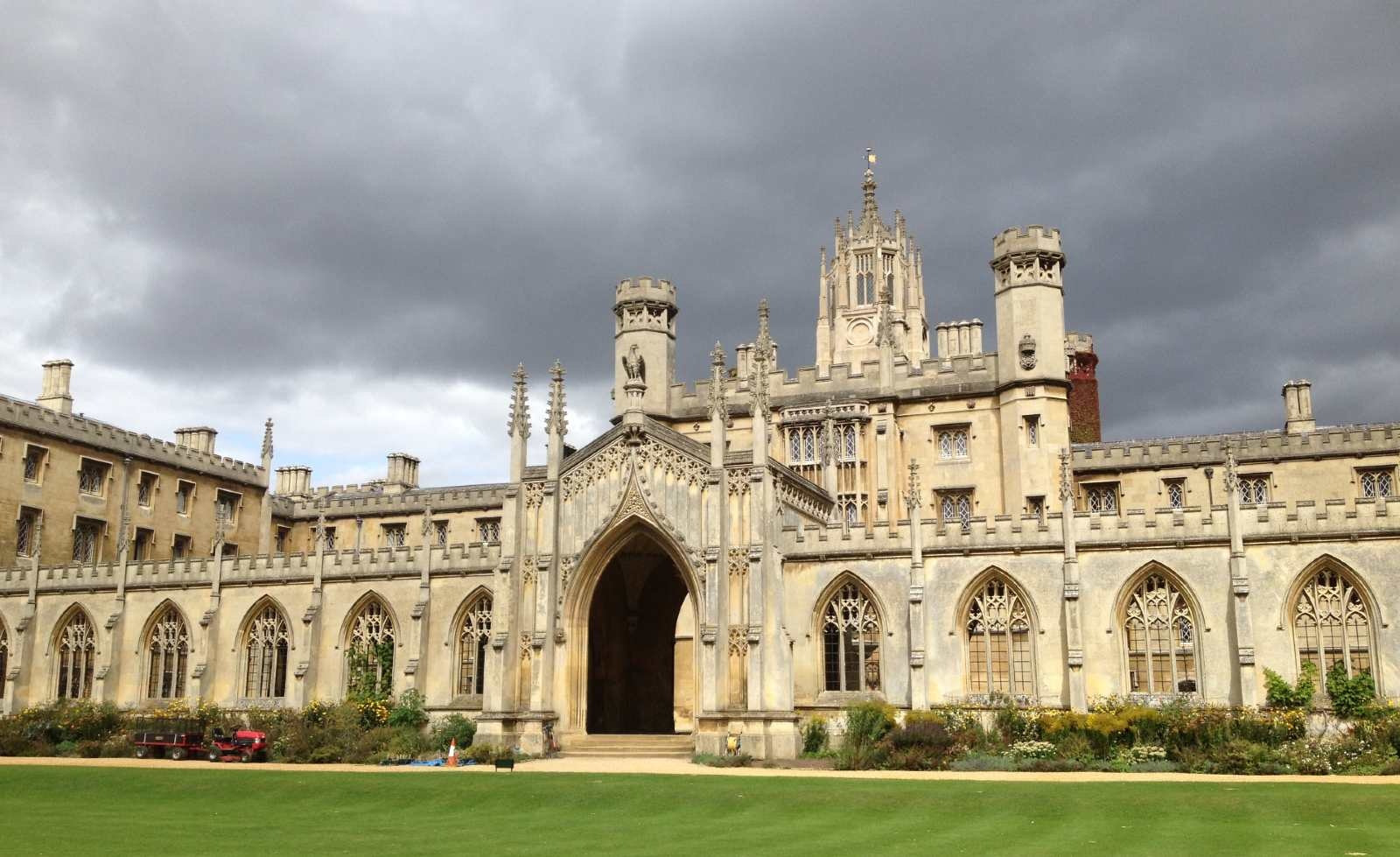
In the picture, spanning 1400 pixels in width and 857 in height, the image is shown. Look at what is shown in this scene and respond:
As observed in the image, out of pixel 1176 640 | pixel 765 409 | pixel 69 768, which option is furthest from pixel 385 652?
pixel 1176 640

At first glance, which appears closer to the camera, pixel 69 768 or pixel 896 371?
pixel 69 768

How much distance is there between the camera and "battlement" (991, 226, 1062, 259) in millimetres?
40219

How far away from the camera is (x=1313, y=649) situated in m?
28.3

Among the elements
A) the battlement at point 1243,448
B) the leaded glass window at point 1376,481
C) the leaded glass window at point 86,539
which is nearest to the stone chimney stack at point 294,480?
the leaded glass window at point 86,539

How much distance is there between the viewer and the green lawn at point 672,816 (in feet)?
48.3

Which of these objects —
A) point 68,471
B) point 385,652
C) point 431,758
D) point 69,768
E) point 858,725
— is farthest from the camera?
point 68,471

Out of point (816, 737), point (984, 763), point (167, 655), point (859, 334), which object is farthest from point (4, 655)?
point (859, 334)

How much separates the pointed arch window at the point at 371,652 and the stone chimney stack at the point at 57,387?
17894 millimetres

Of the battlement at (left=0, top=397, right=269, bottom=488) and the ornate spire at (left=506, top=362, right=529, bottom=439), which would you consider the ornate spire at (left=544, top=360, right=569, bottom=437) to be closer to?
the ornate spire at (left=506, top=362, right=529, bottom=439)

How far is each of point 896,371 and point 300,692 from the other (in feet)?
69.3

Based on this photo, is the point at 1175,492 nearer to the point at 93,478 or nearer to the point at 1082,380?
the point at 1082,380

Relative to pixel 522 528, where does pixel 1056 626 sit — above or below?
below

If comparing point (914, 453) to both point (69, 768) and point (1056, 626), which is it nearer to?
point (1056, 626)

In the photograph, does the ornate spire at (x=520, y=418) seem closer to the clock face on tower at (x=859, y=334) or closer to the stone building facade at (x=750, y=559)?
the stone building facade at (x=750, y=559)
